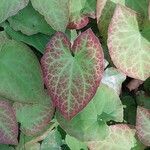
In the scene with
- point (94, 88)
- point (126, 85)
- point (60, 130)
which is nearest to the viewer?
point (94, 88)

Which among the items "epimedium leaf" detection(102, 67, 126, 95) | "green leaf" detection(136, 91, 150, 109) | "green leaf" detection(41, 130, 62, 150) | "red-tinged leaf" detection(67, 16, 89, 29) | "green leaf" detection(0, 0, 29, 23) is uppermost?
"green leaf" detection(0, 0, 29, 23)

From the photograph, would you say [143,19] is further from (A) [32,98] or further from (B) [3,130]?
(B) [3,130]

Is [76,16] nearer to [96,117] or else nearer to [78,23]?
[78,23]

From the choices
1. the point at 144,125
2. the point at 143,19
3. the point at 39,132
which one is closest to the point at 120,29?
the point at 143,19

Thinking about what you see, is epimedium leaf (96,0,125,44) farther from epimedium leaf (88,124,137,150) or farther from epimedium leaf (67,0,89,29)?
epimedium leaf (88,124,137,150)

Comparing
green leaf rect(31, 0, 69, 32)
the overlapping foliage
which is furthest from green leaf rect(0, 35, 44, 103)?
green leaf rect(31, 0, 69, 32)

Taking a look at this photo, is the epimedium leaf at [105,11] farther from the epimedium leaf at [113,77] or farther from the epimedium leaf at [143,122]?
the epimedium leaf at [143,122]
